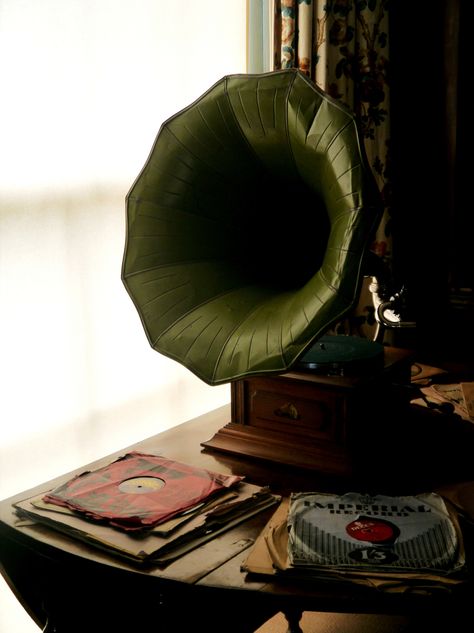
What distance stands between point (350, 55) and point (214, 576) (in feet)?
5.92

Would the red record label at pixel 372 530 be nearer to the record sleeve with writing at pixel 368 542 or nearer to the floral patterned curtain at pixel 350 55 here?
the record sleeve with writing at pixel 368 542

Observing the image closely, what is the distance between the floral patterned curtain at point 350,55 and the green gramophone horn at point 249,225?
90 centimetres

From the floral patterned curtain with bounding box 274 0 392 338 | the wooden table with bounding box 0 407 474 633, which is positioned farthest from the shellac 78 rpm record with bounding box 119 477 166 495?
the floral patterned curtain with bounding box 274 0 392 338

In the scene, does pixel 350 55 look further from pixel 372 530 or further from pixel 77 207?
pixel 372 530

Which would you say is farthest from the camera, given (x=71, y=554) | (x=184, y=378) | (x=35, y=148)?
(x=184, y=378)

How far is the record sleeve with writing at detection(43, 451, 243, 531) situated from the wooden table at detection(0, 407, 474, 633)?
0.06m

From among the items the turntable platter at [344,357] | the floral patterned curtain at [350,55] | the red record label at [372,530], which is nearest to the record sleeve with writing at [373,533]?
the red record label at [372,530]

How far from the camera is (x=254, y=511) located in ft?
3.81

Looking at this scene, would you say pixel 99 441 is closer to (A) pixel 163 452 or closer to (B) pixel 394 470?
(A) pixel 163 452

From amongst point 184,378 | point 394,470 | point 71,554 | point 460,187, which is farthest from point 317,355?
point 460,187

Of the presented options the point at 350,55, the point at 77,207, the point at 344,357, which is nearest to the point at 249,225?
the point at 344,357

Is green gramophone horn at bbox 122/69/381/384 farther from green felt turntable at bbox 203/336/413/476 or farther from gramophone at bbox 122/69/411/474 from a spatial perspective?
green felt turntable at bbox 203/336/413/476

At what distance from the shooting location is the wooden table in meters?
0.95

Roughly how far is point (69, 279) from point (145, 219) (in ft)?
1.63
